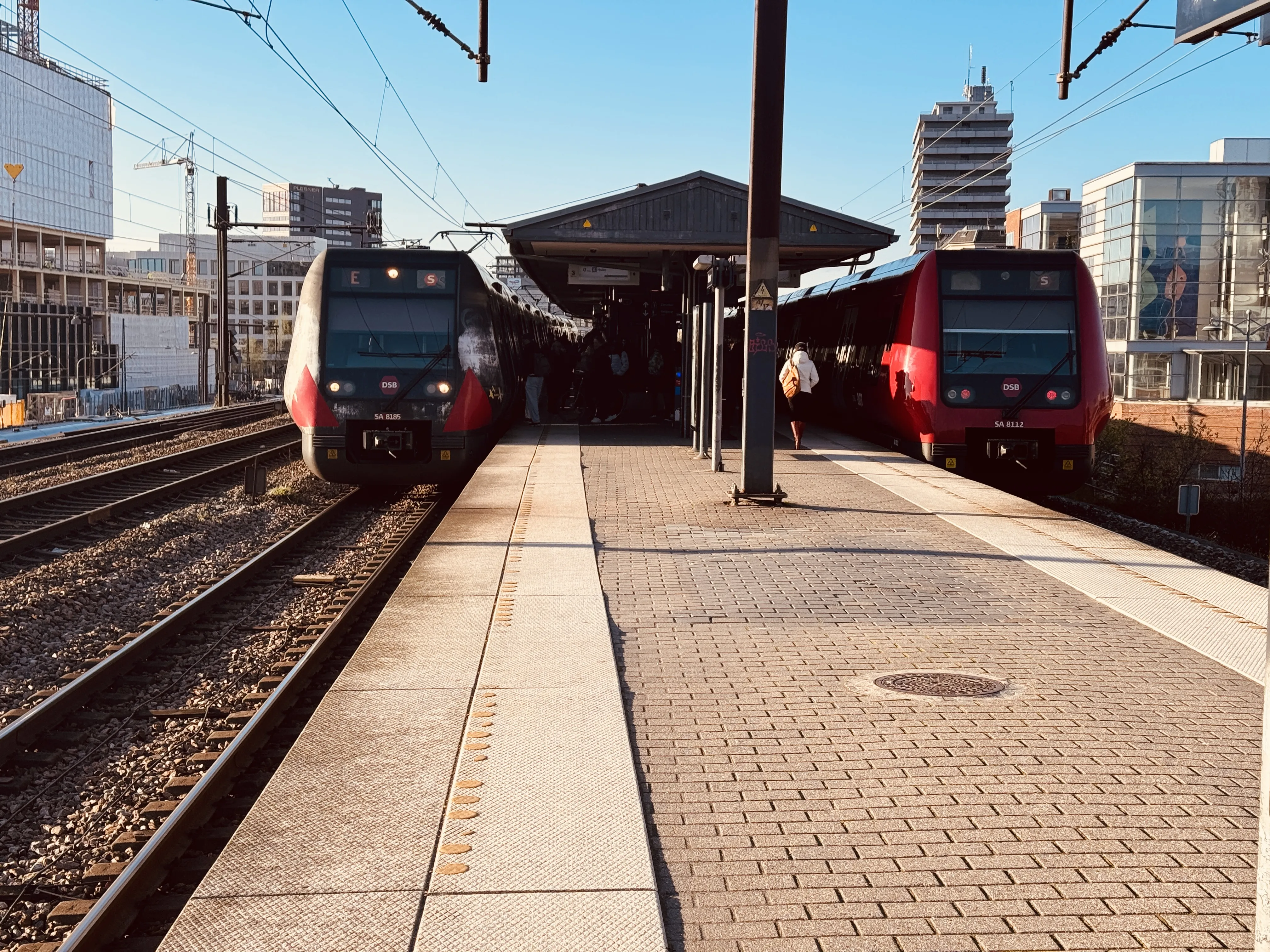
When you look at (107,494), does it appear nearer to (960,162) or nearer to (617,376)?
(617,376)

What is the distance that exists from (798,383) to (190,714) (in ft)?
39.1

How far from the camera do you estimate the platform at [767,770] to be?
343 centimetres

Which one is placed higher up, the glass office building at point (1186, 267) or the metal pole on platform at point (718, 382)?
the glass office building at point (1186, 267)

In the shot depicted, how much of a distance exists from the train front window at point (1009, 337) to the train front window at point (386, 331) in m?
6.06

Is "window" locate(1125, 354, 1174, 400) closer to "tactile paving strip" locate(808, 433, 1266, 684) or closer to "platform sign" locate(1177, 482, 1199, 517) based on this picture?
"platform sign" locate(1177, 482, 1199, 517)

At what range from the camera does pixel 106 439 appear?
24.4 meters

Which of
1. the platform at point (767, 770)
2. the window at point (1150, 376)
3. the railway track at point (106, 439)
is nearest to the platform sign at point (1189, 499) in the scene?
the platform at point (767, 770)

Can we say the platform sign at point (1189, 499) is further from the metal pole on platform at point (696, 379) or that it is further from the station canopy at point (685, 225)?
the metal pole on platform at point (696, 379)

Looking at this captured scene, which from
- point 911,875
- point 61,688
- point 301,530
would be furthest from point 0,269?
point 911,875

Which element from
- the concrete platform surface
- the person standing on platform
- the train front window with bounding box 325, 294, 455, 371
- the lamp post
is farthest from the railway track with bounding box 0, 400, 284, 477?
the lamp post

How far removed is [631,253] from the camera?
2098 centimetres

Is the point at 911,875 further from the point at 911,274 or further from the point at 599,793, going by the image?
the point at 911,274

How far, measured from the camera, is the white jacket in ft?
56.7

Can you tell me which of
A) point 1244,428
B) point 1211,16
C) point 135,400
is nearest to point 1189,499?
point 1244,428
